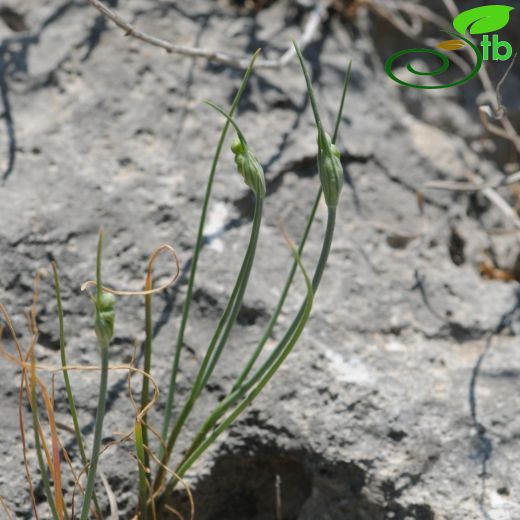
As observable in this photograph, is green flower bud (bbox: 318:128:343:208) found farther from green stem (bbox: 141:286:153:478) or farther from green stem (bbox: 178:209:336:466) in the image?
green stem (bbox: 141:286:153:478)

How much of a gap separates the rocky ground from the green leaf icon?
0.61ft

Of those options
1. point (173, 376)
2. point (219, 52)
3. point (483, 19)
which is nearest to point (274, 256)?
point (173, 376)

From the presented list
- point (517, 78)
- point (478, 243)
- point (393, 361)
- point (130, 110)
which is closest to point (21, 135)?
point (130, 110)

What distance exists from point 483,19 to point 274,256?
0.73 meters

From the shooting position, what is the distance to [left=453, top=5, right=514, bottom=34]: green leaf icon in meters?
1.44

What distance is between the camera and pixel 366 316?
3.65 ft

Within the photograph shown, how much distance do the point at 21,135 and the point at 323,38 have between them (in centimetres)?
60

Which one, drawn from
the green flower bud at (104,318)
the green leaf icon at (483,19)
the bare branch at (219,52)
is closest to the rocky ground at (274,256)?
the bare branch at (219,52)

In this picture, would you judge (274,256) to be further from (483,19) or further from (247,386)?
(483,19)

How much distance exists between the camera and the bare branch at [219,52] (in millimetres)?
1037

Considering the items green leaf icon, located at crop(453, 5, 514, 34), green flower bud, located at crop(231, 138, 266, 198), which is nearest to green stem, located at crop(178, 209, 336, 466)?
green flower bud, located at crop(231, 138, 266, 198)

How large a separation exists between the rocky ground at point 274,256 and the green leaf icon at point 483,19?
0.19m

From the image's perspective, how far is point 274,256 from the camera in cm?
115

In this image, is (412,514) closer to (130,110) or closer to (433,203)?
(433,203)
